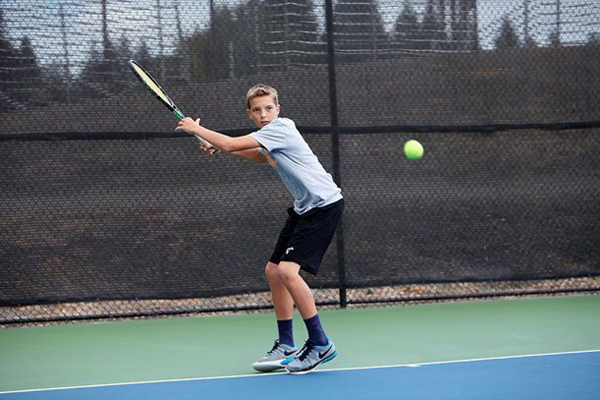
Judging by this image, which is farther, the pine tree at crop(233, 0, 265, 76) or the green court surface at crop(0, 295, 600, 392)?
the pine tree at crop(233, 0, 265, 76)

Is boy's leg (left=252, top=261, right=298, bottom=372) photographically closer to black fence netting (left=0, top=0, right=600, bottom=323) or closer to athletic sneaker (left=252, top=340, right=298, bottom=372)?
athletic sneaker (left=252, top=340, right=298, bottom=372)

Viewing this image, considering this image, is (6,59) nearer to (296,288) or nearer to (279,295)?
(279,295)

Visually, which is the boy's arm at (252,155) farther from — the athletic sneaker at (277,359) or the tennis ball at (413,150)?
the tennis ball at (413,150)

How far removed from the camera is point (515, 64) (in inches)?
274

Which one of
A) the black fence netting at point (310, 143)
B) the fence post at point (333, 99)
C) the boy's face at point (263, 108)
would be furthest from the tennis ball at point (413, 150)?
the boy's face at point (263, 108)

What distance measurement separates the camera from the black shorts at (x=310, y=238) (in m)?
4.71

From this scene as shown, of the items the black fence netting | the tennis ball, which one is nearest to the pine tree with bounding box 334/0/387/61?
the black fence netting

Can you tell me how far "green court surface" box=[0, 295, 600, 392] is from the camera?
489cm

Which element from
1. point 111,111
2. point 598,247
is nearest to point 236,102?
point 111,111

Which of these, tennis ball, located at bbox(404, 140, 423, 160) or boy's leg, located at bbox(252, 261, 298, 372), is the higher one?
tennis ball, located at bbox(404, 140, 423, 160)

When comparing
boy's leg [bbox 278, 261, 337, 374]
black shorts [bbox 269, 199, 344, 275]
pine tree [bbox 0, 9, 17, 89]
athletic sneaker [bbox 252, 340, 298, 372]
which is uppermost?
pine tree [bbox 0, 9, 17, 89]

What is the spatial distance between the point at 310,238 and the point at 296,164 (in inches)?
14.1

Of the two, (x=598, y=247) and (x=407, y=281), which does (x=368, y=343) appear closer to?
(x=407, y=281)

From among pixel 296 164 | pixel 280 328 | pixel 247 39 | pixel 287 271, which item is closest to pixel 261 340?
pixel 280 328
